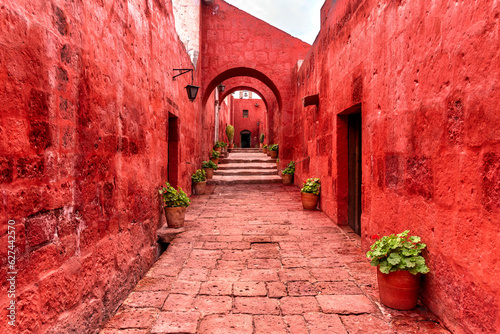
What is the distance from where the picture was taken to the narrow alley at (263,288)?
2100mm

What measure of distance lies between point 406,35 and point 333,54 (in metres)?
2.42

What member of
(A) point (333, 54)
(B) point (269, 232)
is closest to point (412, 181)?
(B) point (269, 232)

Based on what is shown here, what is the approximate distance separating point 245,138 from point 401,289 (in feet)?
85.2

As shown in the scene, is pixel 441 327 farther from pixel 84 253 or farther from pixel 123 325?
pixel 84 253

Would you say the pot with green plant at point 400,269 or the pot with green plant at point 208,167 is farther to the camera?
the pot with green plant at point 208,167

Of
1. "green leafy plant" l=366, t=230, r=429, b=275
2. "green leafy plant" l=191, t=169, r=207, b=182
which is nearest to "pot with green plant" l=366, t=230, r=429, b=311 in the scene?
"green leafy plant" l=366, t=230, r=429, b=275

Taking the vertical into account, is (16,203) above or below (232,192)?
above

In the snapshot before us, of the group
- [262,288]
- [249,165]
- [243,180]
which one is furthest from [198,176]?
[262,288]

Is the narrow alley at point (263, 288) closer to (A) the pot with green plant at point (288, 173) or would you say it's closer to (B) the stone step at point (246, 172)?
(A) the pot with green plant at point (288, 173)

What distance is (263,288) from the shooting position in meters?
2.65

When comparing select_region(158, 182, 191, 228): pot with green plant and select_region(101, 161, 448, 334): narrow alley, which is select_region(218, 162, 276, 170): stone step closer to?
select_region(101, 161, 448, 334): narrow alley

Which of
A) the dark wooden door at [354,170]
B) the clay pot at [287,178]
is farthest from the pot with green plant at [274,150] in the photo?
the dark wooden door at [354,170]

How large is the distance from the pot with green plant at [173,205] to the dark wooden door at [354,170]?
99.0 inches

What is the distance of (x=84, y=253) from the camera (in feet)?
6.82
